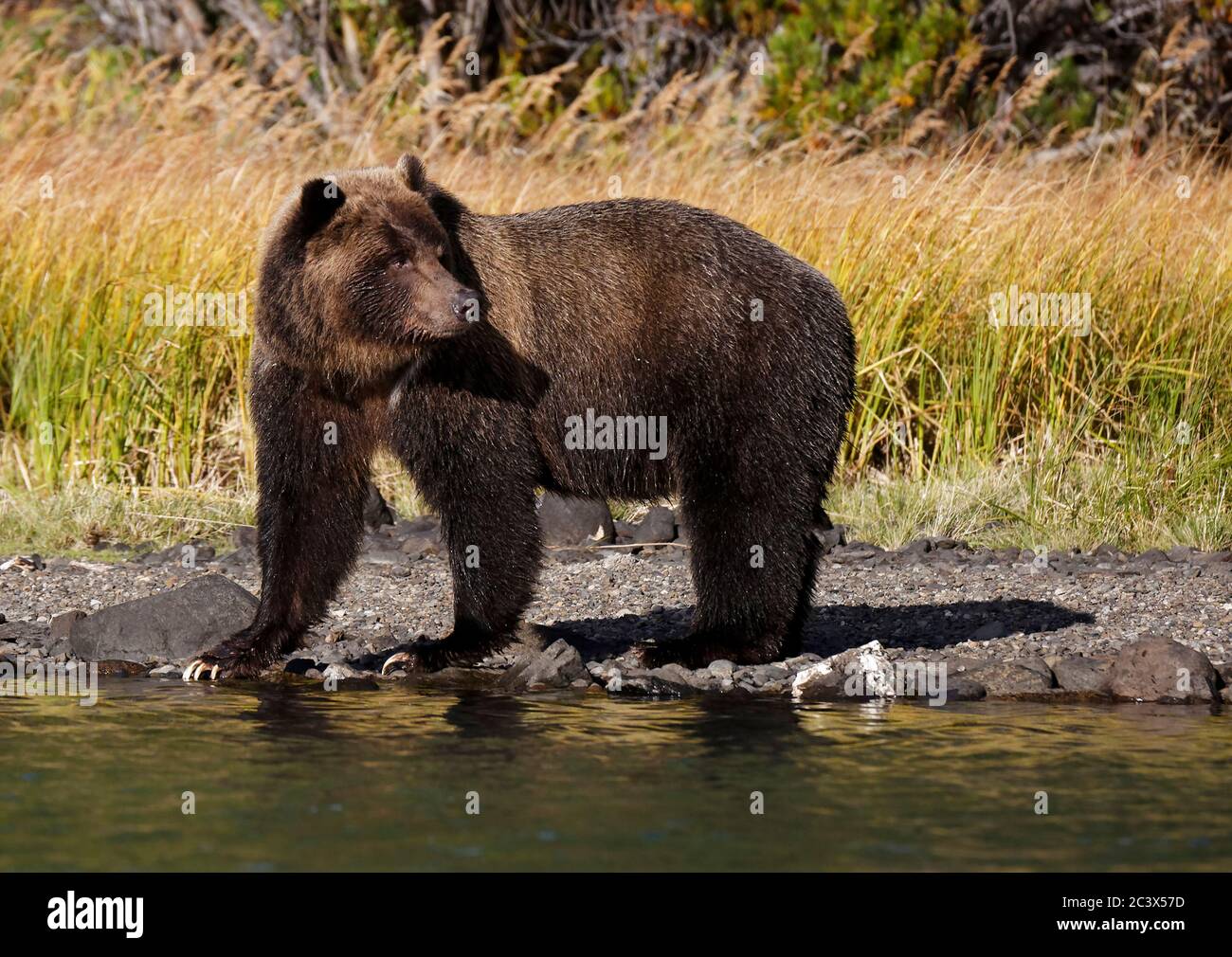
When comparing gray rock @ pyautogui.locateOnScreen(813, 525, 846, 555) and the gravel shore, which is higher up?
gray rock @ pyautogui.locateOnScreen(813, 525, 846, 555)

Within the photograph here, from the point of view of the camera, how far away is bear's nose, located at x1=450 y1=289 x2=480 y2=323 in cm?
596

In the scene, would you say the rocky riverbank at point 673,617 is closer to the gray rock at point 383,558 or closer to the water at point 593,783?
the gray rock at point 383,558

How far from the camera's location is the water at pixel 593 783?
426cm

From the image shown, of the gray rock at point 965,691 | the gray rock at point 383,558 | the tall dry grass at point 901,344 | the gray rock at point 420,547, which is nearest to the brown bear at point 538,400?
the gray rock at point 965,691

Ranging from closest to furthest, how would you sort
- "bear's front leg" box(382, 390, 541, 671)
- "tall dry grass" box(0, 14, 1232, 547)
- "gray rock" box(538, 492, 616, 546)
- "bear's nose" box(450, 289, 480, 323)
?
"bear's nose" box(450, 289, 480, 323), "bear's front leg" box(382, 390, 541, 671), "gray rock" box(538, 492, 616, 546), "tall dry grass" box(0, 14, 1232, 547)

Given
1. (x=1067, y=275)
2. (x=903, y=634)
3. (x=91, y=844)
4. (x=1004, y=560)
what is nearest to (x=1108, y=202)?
(x=1067, y=275)

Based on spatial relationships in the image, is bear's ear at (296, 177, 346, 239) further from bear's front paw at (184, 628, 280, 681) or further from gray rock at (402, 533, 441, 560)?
gray rock at (402, 533, 441, 560)

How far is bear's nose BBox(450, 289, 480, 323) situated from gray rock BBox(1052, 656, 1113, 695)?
2498 millimetres

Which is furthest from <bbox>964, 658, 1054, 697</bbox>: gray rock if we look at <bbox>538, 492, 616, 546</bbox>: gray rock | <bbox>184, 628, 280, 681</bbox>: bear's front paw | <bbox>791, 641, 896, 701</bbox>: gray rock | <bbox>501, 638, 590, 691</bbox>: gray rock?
<bbox>538, 492, 616, 546</bbox>: gray rock

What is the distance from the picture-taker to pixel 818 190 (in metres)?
11.3

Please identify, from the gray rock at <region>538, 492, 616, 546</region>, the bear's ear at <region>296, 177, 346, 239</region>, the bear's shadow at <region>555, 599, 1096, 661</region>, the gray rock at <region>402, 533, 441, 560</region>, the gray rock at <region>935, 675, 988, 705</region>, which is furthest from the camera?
the gray rock at <region>538, 492, 616, 546</region>

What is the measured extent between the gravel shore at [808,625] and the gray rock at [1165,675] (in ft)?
0.13

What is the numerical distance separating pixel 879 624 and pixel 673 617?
92cm

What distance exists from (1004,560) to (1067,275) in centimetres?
238
